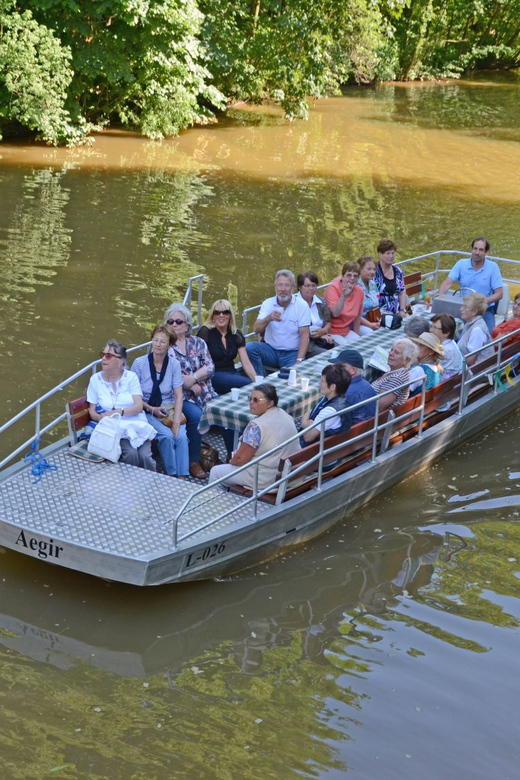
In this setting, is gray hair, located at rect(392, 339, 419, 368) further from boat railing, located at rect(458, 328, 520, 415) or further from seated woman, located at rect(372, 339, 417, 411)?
boat railing, located at rect(458, 328, 520, 415)

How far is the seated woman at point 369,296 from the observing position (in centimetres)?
1208

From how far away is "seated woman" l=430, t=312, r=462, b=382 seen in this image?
1003 centimetres

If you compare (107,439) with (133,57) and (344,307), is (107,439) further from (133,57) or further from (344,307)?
(133,57)

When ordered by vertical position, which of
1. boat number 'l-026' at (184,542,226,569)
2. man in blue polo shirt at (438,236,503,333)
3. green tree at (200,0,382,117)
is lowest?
boat number 'l-026' at (184,542,226,569)

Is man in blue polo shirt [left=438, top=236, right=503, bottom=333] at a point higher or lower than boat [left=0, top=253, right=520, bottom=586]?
higher

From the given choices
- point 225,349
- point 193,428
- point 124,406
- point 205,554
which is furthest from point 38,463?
point 225,349

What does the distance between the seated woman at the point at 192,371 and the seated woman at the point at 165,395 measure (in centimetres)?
22

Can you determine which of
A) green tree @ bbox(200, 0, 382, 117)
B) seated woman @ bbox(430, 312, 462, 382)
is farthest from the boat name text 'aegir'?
green tree @ bbox(200, 0, 382, 117)

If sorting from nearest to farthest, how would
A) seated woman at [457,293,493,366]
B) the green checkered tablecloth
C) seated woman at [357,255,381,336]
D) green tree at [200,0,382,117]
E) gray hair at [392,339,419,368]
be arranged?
the green checkered tablecloth
gray hair at [392,339,419,368]
seated woman at [457,293,493,366]
seated woman at [357,255,381,336]
green tree at [200,0,382,117]

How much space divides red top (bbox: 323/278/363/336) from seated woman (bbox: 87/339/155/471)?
3.56 metres

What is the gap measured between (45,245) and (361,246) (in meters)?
6.33

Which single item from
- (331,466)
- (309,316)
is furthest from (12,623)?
(309,316)

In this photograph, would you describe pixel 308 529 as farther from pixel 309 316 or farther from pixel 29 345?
pixel 29 345

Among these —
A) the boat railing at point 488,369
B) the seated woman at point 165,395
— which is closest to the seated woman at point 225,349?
the seated woman at point 165,395
